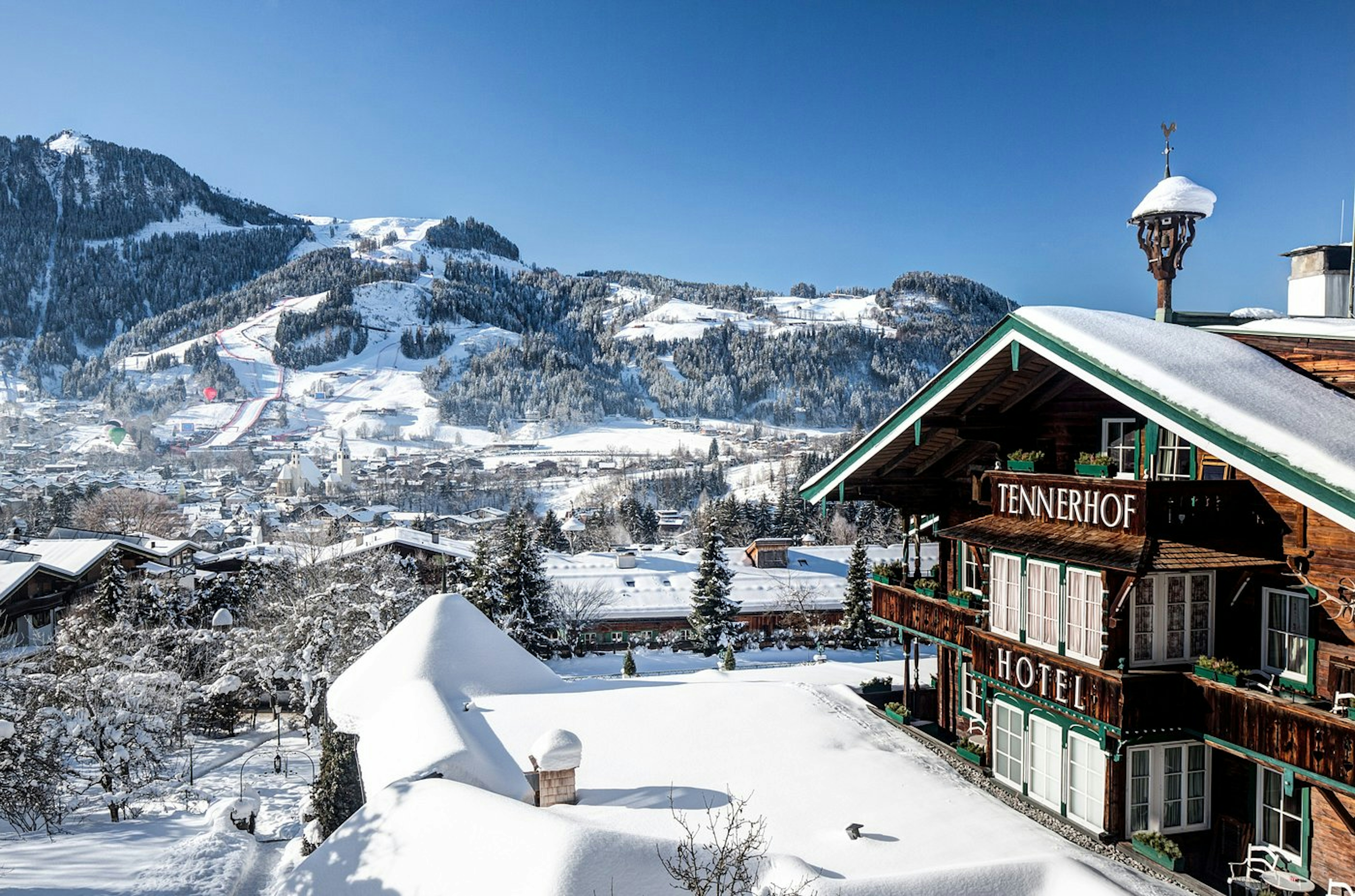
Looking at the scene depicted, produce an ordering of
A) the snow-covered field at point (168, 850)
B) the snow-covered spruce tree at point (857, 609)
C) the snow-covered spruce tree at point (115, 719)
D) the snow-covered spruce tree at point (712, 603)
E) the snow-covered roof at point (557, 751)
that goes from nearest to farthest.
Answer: the snow-covered roof at point (557, 751) → the snow-covered field at point (168, 850) → the snow-covered spruce tree at point (115, 719) → the snow-covered spruce tree at point (857, 609) → the snow-covered spruce tree at point (712, 603)

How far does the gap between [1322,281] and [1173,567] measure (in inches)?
265

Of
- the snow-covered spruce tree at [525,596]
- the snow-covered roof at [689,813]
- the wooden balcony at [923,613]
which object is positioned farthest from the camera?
the snow-covered spruce tree at [525,596]

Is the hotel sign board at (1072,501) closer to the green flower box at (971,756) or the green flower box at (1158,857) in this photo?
the green flower box at (1158,857)

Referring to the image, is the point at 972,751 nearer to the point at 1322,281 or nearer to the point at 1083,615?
the point at 1083,615

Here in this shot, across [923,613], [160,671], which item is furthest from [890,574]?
[160,671]

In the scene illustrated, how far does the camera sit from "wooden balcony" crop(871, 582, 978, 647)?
11883 millimetres

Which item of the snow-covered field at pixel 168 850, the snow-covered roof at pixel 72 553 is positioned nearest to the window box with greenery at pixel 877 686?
the snow-covered field at pixel 168 850

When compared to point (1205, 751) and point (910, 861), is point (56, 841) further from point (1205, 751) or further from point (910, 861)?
point (1205, 751)

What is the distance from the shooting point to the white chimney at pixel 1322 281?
37.8 feet

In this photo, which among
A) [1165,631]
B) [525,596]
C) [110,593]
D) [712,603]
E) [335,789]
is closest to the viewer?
[1165,631]

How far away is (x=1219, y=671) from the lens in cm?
810

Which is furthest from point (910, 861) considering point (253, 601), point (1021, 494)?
point (253, 601)

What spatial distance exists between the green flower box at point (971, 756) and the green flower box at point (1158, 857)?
2.69 m

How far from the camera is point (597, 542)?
2975 inches
